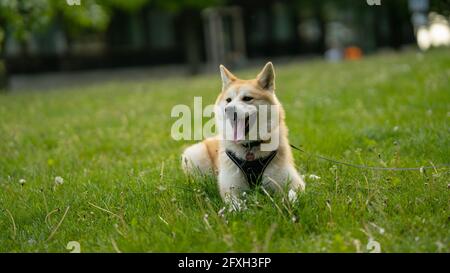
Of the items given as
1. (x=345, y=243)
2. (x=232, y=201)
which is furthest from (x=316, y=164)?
(x=345, y=243)

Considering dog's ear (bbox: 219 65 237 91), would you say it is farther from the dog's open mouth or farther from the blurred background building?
the blurred background building

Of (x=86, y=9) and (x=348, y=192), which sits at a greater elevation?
(x=86, y=9)

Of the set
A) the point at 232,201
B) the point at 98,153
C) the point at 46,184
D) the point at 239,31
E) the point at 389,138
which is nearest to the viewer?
the point at 232,201

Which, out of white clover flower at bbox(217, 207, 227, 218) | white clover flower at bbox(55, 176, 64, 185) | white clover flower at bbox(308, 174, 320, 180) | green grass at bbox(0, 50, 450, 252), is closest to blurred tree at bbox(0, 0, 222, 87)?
green grass at bbox(0, 50, 450, 252)

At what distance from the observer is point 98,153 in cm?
741

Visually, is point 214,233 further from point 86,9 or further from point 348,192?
point 86,9

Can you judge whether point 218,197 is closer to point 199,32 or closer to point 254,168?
point 254,168

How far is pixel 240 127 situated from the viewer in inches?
185

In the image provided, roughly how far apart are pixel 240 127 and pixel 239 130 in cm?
3

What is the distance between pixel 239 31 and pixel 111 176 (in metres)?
28.5

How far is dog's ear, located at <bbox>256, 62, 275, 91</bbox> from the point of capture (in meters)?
4.92

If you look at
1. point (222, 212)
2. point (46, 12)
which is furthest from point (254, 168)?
point (46, 12)

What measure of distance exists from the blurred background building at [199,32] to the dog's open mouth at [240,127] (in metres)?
16.2

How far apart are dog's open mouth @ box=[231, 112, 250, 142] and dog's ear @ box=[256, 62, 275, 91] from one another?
49cm
